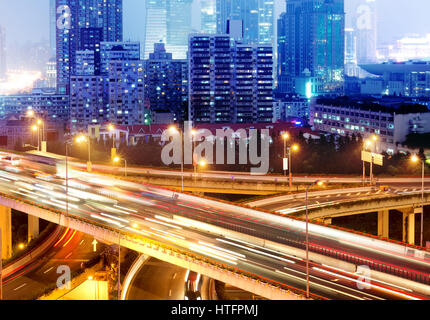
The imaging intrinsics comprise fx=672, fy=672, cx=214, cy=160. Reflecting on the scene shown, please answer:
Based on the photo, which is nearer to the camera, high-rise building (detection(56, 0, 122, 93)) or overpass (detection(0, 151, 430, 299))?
overpass (detection(0, 151, 430, 299))

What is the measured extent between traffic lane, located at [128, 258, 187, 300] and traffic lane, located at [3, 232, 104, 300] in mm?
2135

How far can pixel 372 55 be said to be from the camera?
11288cm

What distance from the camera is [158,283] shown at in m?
16.5

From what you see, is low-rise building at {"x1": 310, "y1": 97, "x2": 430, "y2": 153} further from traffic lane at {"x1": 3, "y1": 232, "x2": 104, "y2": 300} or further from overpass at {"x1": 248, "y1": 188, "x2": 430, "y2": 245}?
traffic lane at {"x1": 3, "y1": 232, "x2": 104, "y2": 300}

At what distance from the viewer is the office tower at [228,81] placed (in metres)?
58.6

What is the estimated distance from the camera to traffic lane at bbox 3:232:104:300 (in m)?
17.0

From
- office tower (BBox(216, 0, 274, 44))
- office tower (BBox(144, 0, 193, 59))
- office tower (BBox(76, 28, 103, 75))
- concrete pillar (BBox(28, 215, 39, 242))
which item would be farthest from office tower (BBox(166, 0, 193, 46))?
Answer: concrete pillar (BBox(28, 215, 39, 242))

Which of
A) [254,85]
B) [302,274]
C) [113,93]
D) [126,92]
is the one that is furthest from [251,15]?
[302,274]

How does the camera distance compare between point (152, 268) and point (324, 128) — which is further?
point (324, 128)

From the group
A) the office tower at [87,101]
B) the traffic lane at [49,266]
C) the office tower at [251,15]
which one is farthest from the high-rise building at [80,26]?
the traffic lane at [49,266]

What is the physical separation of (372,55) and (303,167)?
80210 millimetres

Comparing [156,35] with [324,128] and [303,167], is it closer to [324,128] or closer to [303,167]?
[324,128]

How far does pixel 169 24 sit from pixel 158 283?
397 feet
